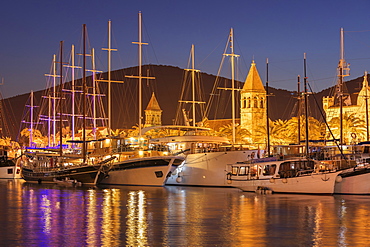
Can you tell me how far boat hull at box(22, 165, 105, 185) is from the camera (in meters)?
56.6

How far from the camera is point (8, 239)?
22.1 metres

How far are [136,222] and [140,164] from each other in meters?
27.7

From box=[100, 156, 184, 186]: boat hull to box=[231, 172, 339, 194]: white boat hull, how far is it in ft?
33.7

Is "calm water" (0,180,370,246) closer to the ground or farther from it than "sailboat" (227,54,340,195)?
closer to the ground

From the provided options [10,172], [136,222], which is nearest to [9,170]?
[10,172]

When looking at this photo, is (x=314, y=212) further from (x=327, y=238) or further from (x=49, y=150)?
(x=49, y=150)

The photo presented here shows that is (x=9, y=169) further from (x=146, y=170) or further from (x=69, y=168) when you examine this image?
(x=146, y=170)

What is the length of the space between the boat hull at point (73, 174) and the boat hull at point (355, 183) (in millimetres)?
22669

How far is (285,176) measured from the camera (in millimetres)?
43875

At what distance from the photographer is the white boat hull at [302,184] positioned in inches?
1654

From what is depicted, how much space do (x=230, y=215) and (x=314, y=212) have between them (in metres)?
4.46

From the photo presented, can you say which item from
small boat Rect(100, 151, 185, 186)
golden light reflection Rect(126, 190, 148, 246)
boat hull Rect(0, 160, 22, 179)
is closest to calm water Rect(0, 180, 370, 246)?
golden light reflection Rect(126, 190, 148, 246)

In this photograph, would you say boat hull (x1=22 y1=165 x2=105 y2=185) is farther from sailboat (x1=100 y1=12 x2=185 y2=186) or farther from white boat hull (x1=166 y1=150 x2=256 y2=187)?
white boat hull (x1=166 y1=150 x2=256 y2=187)

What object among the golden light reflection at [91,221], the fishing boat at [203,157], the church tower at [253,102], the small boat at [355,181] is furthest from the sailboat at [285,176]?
the church tower at [253,102]
